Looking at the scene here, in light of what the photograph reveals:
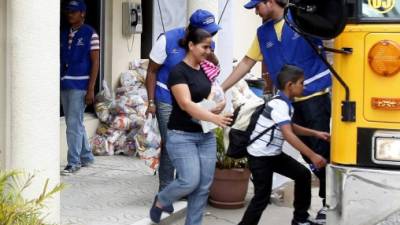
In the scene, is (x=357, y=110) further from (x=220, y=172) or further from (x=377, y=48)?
(x=220, y=172)

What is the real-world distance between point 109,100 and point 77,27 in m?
1.60

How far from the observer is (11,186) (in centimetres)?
498

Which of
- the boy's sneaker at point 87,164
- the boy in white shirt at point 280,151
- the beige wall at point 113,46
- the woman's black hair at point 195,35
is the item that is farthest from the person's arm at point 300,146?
the beige wall at point 113,46

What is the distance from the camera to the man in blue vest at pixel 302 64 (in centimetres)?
571

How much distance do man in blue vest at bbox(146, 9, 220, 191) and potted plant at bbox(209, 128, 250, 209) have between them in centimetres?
58

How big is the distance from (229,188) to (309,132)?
190 centimetres

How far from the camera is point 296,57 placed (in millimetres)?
5766

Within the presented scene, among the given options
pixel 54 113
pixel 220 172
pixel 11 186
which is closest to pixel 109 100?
pixel 220 172

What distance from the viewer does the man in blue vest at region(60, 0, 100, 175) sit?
8164 mm

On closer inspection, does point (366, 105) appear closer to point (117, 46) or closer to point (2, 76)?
point (2, 76)

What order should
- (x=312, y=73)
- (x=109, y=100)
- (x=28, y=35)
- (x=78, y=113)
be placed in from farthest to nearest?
(x=109, y=100) → (x=78, y=113) → (x=312, y=73) → (x=28, y=35)

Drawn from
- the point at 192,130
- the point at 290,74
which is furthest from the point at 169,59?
the point at 290,74

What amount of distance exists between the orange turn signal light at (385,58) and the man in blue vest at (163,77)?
2.53 metres

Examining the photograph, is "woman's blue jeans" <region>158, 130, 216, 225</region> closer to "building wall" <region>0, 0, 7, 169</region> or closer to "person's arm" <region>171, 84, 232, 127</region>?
"person's arm" <region>171, 84, 232, 127</region>
